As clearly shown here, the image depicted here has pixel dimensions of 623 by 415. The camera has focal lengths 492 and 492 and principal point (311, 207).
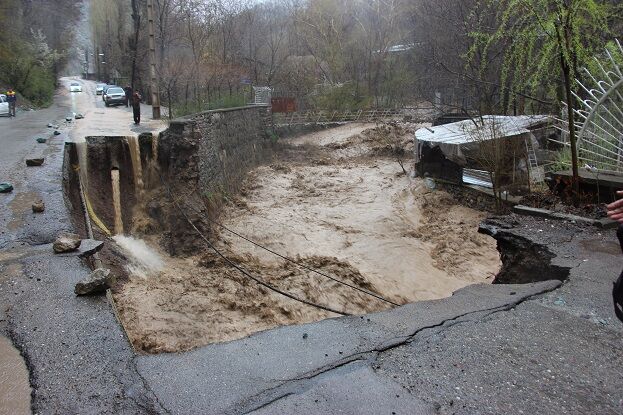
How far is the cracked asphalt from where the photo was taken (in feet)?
10.6

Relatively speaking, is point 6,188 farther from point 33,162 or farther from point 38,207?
point 33,162

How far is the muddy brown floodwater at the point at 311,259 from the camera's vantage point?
788 cm

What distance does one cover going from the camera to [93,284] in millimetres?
5055

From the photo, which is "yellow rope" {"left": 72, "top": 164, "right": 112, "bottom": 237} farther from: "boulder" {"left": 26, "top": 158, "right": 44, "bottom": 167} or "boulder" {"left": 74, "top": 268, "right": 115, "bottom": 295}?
"boulder" {"left": 74, "top": 268, "right": 115, "bottom": 295}

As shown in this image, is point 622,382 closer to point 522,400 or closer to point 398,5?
point 522,400

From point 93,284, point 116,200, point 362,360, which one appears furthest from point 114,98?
point 362,360

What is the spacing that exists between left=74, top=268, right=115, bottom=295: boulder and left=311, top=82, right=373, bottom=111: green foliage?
29851 millimetres

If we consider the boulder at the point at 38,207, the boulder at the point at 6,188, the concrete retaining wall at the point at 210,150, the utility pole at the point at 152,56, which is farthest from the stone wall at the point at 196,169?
the utility pole at the point at 152,56

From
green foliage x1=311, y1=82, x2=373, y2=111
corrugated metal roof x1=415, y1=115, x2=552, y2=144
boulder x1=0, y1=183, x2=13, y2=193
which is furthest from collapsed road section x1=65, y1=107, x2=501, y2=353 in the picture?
green foliage x1=311, y1=82, x2=373, y2=111

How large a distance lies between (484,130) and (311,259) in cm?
572

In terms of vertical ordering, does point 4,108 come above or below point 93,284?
above

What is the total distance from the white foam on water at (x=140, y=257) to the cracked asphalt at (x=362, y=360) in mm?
3964

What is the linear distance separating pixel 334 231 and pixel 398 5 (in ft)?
114

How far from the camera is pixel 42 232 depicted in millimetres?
7184
